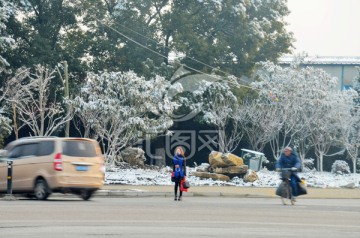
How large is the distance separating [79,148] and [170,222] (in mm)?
8690

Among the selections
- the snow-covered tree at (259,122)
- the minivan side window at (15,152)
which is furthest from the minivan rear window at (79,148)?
the snow-covered tree at (259,122)

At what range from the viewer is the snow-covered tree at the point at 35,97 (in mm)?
47438

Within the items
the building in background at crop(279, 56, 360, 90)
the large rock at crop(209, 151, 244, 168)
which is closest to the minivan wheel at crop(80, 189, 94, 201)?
the large rock at crop(209, 151, 244, 168)

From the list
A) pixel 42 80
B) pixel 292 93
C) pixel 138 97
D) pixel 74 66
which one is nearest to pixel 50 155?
pixel 138 97

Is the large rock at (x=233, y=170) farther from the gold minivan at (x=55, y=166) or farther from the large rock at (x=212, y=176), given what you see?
the gold minivan at (x=55, y=166)

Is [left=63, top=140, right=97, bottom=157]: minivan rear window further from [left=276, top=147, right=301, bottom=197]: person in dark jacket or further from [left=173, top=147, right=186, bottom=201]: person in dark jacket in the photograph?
[left=276, top=147, right=301, bottom=197]: person in dark jacket

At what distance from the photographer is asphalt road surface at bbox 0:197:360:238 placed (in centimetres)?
1320

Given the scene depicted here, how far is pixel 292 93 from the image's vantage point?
2488 inches

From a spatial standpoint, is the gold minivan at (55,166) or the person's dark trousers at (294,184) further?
the person's dark trousers at (294,184)

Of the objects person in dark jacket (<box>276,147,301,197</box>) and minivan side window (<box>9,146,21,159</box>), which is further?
person in dark jacket (<box>276,147,301,197</box>)

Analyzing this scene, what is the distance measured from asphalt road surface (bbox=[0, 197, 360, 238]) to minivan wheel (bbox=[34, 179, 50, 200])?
3.08 meters

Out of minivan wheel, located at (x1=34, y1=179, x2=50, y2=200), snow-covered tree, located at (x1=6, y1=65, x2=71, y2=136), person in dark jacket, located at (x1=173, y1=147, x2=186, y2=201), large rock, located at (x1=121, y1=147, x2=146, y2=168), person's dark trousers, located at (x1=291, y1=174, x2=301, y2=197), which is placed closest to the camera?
minivan wheel, located at (x1=34, y1=179, x2=50, y2=200)

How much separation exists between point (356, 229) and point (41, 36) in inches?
1676

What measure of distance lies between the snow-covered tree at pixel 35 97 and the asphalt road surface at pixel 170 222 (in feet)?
91.1
